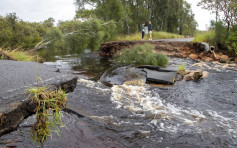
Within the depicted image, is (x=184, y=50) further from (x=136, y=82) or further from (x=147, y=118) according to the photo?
(x=147, y=118)

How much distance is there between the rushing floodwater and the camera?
348 cm

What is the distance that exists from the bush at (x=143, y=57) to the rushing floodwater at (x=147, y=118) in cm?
358

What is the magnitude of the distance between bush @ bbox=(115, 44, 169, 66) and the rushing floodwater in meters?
3.58

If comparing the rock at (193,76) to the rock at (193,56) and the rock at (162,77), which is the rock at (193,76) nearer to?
the rock at (162,77)

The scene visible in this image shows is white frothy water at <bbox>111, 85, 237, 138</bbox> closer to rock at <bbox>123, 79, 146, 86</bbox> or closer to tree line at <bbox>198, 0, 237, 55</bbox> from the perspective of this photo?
rock at <bbox>123, 79, 146, 86</bbox>

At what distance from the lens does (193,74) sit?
8.80m

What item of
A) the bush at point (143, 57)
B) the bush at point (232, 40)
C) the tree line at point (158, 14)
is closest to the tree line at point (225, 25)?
the bush at point (232, 40)

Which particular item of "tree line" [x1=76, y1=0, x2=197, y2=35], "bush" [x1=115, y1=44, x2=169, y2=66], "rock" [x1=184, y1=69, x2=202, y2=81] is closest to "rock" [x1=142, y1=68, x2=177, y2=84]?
"rock" [x1=184, y1=69, x2=202, y2=81]

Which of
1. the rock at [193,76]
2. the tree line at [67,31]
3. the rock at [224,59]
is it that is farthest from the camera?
the tree line at [67,31]

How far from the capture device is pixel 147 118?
15.1ft

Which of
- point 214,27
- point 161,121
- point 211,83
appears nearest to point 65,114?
point 161,121

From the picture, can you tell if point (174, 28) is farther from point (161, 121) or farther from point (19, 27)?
point (161, 121)

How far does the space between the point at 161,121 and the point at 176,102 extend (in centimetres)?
170

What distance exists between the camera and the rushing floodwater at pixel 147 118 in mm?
3477
